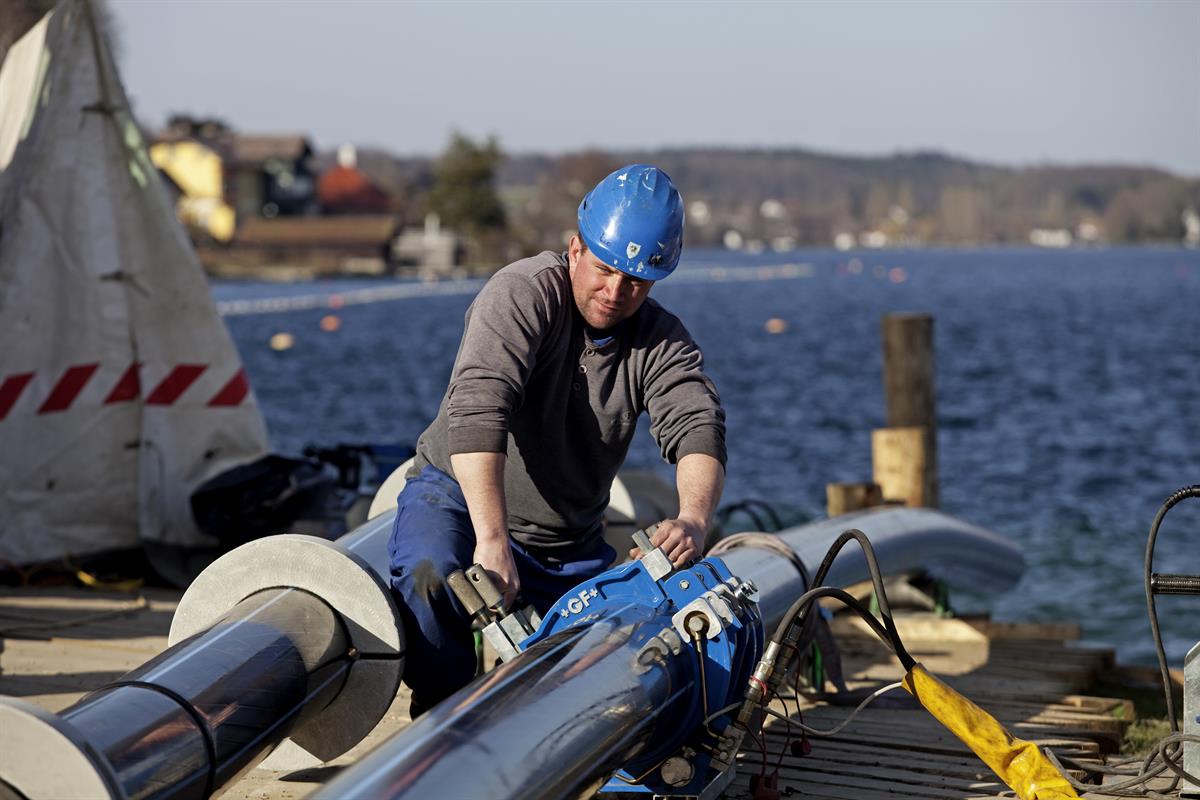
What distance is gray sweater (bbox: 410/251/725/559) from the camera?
5.37m

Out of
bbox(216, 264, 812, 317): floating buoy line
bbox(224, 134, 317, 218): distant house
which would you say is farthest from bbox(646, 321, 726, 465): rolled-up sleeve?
bbox(224, 134, 317, 218): distant house

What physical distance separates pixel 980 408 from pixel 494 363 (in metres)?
32.1

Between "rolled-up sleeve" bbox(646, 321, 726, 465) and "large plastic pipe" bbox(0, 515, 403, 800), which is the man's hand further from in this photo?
"rolled-up sleeve" bbox(646, 321, 726, 465)

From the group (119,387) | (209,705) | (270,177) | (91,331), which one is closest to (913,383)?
(119,387)

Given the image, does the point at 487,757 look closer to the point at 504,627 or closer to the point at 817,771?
the point at 504,627

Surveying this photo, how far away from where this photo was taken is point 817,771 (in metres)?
5.91

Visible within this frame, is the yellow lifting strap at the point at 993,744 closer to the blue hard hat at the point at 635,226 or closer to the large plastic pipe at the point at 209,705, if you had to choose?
the blue hard hat at the point at 635,226

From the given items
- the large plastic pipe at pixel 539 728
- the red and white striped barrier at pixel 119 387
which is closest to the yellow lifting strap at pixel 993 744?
the large plastic pipe at pixel 539 728

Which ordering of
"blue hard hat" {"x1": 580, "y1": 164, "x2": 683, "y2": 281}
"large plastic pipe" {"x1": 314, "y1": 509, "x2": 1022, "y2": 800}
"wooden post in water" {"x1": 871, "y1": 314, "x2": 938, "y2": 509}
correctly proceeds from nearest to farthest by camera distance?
"large plastic pipe" {"x1": 314, "y1": 509, "x2": 1022, "y2": 800}, "blue hard hat" {"x1": 580, "y1": 164, "x2": 683, "y2": 281}, "wooden post in water" {"x1": 871, "y1": 314, "x2": 938, "y2": 509}

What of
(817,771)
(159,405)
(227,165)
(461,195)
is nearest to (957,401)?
(159,405)

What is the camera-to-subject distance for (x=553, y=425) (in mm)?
5598

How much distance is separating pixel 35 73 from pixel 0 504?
2631mm

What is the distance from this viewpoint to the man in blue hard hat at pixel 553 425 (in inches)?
206

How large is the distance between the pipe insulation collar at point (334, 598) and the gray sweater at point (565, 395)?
530 mm
